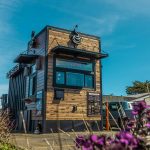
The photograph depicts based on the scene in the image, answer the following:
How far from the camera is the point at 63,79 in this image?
1977 cm

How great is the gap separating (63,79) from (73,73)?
98cm

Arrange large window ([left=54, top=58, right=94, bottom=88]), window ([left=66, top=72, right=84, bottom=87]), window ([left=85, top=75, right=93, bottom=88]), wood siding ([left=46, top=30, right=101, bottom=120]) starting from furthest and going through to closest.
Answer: window ([left=85, top=75, right=93, bottom=88]) < window ([left=66, top=72, right=84, bottom=87]) < large window ([left=54, top=58, right=94, bottom=88]) < wood siding ([left=46, top=30, right=101, bottom=120])

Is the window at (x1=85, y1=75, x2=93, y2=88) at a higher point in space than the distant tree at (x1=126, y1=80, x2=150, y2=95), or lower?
lower

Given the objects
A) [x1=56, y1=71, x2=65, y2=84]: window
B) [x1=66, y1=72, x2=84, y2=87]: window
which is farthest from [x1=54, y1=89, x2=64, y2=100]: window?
[x1=66, y1=72, x2=84, y2=87]: window

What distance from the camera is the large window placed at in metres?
19.7

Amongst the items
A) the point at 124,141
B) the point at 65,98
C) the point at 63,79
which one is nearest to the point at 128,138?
the point at 124,141

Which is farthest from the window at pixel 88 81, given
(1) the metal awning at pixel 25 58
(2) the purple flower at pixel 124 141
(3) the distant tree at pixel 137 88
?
(3) the distant tree at pixel 137 88

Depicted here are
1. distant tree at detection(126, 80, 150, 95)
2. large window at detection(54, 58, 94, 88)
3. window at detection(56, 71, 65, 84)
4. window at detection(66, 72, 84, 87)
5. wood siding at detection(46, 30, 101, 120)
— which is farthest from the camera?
distant tree at detection(126, 80, 150, 95)

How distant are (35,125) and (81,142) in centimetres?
1879

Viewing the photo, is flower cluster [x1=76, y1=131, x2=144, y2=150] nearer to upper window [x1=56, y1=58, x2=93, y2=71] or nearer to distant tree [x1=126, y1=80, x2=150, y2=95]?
upper window [x1=56, y1=58, x2=93, y2=71]

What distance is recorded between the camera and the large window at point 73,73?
19.7 m

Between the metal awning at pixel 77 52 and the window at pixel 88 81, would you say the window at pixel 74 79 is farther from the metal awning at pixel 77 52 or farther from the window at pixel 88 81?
the metal awning at pixel 77 52

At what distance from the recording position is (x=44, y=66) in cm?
1962

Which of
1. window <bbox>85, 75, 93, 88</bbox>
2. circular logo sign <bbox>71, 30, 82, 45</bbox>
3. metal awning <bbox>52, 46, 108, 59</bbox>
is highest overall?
circular logo sign <bbox>71, 30, 82, 45</bbox>
